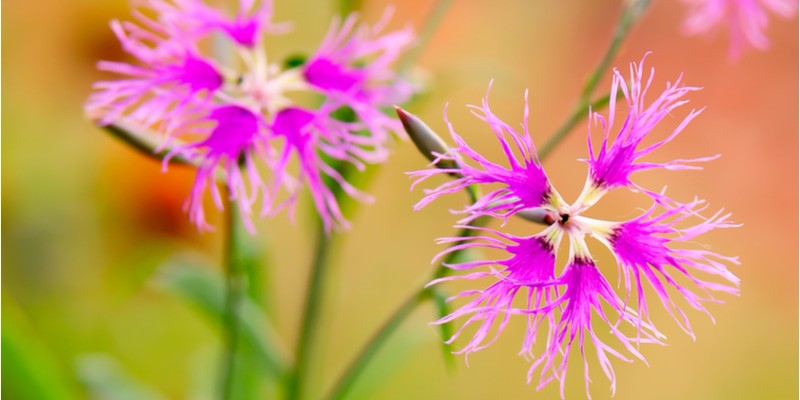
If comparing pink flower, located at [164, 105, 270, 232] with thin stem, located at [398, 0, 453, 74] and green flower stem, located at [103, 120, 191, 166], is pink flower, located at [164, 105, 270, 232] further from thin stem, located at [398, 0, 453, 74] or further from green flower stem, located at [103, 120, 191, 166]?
thin stem, located at [398, 0, 453, 74]

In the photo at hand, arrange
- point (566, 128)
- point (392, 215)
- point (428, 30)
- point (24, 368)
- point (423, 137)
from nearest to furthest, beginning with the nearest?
point (423, 137), point (566, 128), point (428, 30), point (24, 368), point (392, 215)

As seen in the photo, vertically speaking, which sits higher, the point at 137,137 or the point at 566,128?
the point at 566,128

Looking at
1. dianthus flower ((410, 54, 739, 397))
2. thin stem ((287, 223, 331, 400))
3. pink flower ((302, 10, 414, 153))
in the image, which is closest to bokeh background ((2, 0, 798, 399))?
thin stem ((287, 223, 331, 400))

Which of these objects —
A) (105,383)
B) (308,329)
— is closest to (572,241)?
(308,329)

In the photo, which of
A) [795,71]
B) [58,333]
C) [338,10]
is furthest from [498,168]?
[795,71]

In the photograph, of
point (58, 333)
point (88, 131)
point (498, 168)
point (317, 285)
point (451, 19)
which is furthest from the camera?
point (451, 19)

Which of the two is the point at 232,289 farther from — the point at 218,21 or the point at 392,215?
the point at 392,215

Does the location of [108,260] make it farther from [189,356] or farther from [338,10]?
[338,10]
